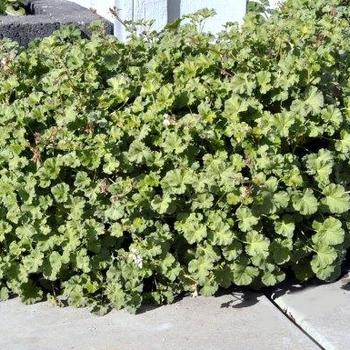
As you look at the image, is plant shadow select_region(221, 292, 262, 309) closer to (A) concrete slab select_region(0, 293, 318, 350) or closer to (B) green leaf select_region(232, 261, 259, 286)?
(A) concrete slab select_region(0, 293, 318, 350)

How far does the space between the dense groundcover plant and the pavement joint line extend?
0.12 metres

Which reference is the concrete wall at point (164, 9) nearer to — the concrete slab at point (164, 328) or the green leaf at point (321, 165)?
the green leaf at point (321, 165)

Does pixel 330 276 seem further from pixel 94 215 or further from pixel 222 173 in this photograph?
pixel 94 215

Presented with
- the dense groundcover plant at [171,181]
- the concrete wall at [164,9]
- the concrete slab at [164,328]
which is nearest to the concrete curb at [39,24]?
the concrete wall at [164,9]

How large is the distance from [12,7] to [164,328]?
3.69 metres

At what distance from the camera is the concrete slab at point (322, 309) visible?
3.73 m

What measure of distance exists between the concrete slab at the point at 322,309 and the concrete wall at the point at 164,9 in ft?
8.00

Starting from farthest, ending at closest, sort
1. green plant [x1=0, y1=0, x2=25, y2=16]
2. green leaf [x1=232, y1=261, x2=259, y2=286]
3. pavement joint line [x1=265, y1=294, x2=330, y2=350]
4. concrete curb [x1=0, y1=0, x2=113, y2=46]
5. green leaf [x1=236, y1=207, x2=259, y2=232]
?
green plant [x1=0, y1=0, x2=25, y2=16] → concrete curb [x1=0, y1=0, x2=113, y2=46] → green leaf [x1=232, y1=261, x2=259, y2=286] → green leaf [x1=236, y1=207, x2=259, y2=232] → pavement joint line [x1=265, y1=294, x2=330, y2=350]

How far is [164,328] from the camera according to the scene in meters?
3.87

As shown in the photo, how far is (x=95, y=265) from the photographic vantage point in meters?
4.00

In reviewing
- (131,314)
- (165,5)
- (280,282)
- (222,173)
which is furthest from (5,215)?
(165,5)

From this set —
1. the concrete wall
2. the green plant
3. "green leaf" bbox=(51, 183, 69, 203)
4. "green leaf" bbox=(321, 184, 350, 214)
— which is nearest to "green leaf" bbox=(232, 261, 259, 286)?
"green leaf" bbox=(321, 184, 350, 214)

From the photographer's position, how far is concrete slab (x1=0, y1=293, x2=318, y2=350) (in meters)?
3.73

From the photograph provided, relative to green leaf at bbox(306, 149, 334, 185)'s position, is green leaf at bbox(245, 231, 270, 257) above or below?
below
